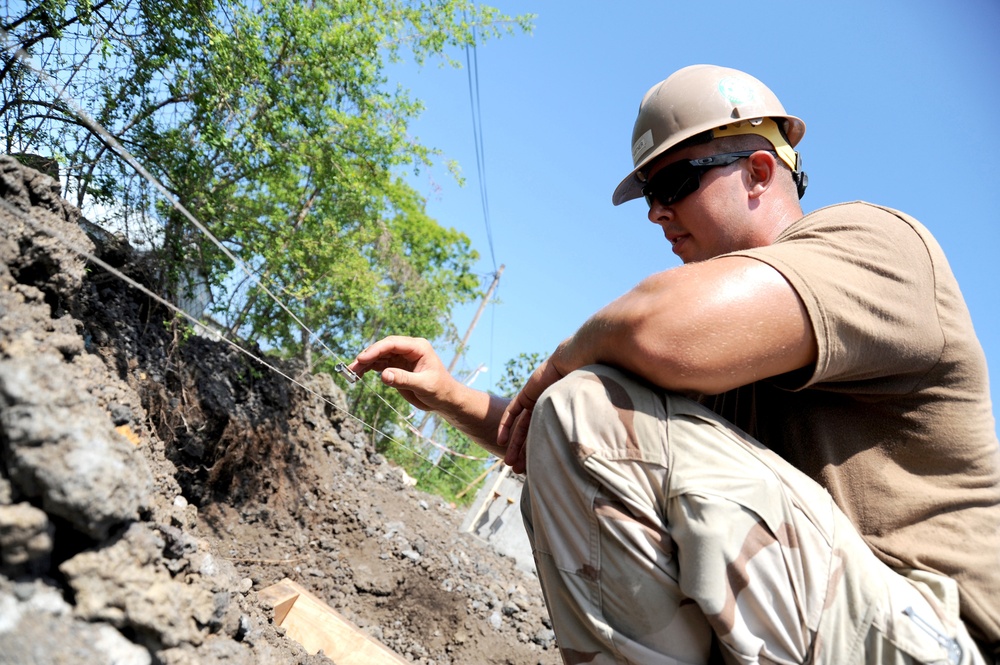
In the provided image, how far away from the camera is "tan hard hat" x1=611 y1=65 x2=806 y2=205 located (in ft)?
7.70

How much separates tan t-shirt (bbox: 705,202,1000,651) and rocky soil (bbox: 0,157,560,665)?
1.65 m

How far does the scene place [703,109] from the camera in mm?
2346

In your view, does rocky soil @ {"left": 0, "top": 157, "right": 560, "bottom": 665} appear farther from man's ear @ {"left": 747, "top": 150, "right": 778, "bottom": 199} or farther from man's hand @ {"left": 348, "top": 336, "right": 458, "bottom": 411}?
man's ear @ {"left": 747, "top": 150, "right": 778, "bottom": 199}

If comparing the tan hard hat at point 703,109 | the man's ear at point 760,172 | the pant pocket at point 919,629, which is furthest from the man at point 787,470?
the tan hard hat at point 703,109

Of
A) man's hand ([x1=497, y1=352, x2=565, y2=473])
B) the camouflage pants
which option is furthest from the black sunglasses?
the camouflage pants

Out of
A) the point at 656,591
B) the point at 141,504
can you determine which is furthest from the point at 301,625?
the point at 656,591

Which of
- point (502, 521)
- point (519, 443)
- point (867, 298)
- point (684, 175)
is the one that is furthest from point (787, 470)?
point (502, 521)

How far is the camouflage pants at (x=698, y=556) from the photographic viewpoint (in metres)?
1.60

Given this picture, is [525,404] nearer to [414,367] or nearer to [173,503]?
[414,367]

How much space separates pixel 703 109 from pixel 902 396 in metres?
1.11

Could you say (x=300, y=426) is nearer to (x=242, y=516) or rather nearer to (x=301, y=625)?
(x=242, y=516)

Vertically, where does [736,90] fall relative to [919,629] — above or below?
above

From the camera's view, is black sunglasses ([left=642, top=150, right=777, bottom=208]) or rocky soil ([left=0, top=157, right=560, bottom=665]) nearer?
rocky soil ([left=0, top=157, right=560, bottom=665])

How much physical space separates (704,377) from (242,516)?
14.8 ft
